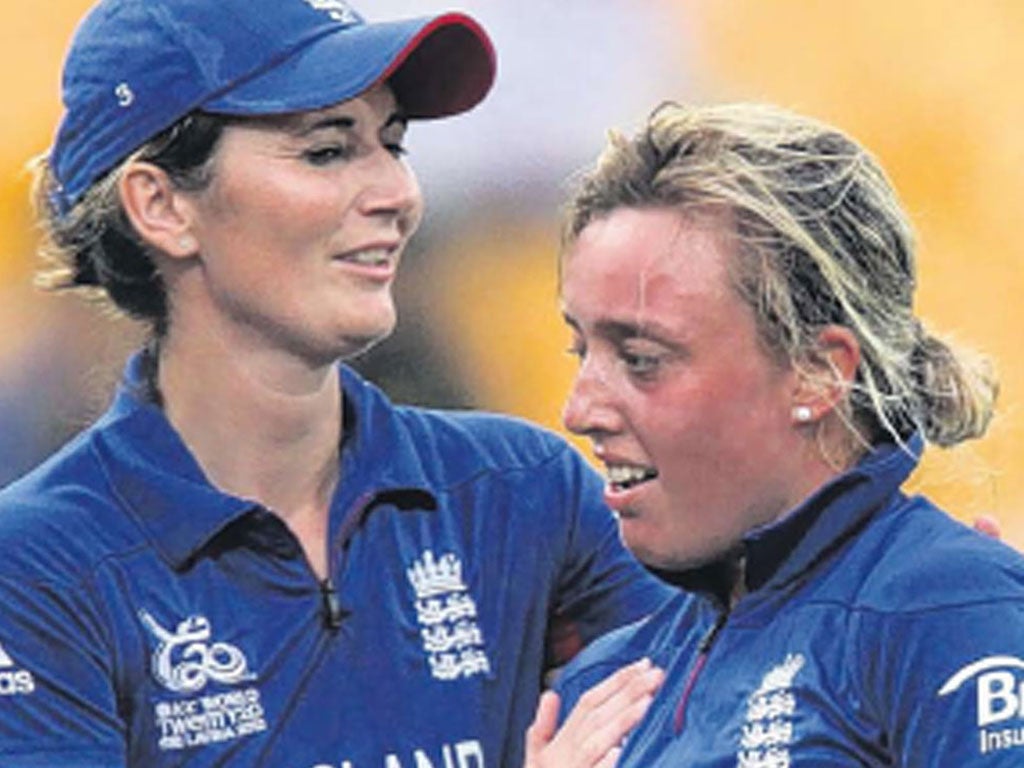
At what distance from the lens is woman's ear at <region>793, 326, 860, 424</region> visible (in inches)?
104

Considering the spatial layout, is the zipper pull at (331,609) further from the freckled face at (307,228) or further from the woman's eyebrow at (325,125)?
the woman's eyebrow at (325,125)

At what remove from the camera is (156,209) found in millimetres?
3373

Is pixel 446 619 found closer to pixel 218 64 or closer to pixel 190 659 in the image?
pixel 190 659

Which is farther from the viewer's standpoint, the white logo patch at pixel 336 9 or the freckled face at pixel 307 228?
the white logo patch at pixel 336 9

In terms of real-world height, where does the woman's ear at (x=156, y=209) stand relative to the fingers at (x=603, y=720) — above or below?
above

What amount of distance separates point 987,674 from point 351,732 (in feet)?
3.59

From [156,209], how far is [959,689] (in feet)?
4.70

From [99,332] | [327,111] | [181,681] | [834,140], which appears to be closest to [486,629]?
[181,681]

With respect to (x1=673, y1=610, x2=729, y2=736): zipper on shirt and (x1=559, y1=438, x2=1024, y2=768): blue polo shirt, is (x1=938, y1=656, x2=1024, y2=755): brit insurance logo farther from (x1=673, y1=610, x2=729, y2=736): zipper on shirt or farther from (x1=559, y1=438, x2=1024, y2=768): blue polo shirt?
(x1=673, y1=610, x2=729, y2=736): zipper on shirt

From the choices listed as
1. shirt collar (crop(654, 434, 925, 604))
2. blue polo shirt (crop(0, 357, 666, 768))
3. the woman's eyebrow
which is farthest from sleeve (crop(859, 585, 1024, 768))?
the woman's eyebrow

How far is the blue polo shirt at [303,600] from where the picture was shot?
10.4ft

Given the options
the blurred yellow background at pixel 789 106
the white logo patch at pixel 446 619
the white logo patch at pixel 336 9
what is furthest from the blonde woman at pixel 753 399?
the blurred yellow background at pixel 789 106

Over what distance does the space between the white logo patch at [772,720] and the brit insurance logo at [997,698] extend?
20 cm

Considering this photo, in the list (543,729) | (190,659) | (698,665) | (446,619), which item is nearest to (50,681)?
(190,659)
